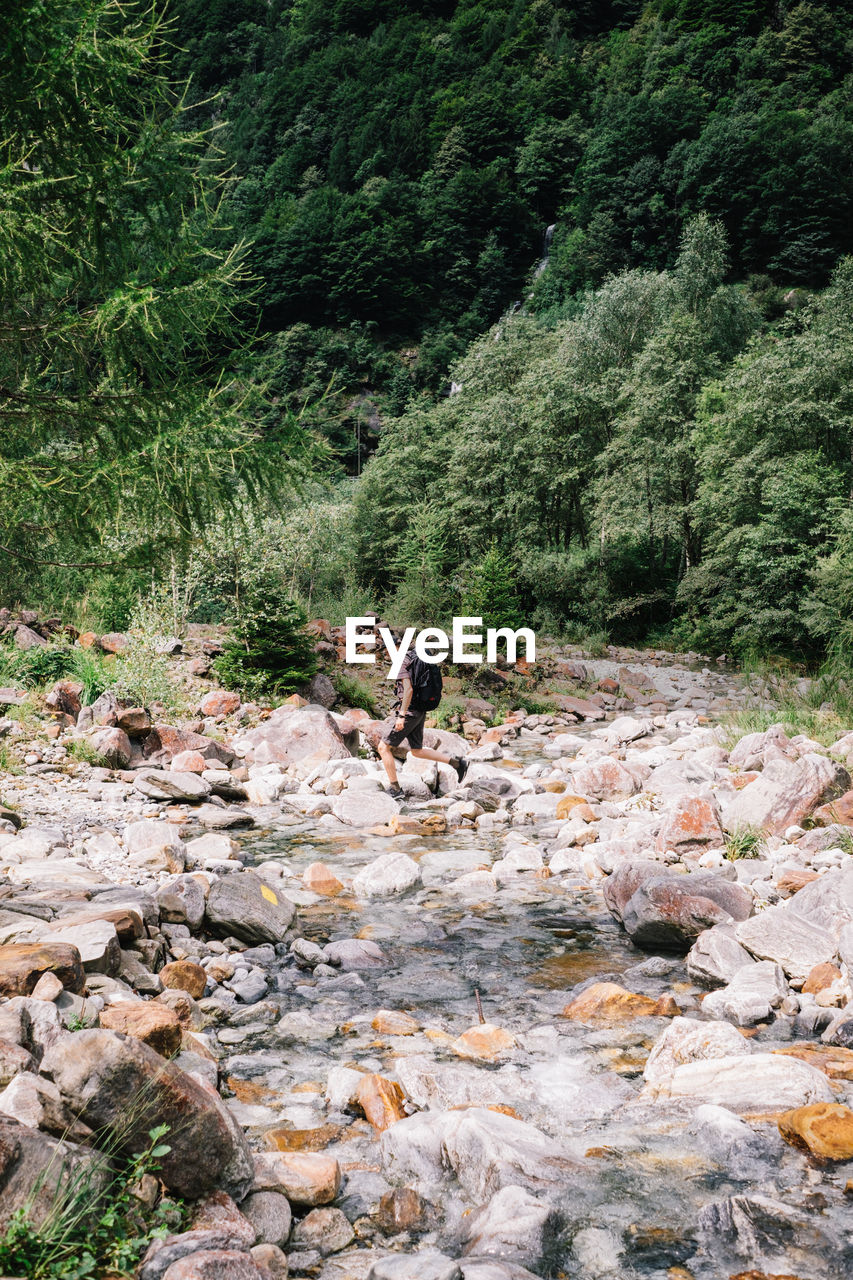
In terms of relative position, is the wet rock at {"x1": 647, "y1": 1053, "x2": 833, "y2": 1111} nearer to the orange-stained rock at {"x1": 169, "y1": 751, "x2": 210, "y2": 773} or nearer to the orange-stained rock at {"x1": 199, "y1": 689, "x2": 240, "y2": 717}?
the orange-stained rock at {"x1": 169, "y1": 751, "x2": 210, "y2": 773}

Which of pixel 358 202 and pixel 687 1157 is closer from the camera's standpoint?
pixel 687 1157

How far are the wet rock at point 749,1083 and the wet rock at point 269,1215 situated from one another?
148 centimetres

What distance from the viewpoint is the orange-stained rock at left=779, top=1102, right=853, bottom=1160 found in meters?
2.58

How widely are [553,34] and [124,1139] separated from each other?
106033 mm

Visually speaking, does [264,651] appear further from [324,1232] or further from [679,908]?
[324,1232]

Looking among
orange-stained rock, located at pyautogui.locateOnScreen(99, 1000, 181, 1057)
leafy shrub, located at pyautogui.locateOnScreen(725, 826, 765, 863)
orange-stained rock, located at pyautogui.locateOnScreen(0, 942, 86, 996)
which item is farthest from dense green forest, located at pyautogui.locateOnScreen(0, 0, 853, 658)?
leafy shrub, located at pyautogui.locateOnScreen(725, 826, 765, 863)

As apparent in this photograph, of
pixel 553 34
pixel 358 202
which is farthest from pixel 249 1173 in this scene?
pixel 553 34

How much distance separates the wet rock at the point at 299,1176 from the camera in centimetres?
230

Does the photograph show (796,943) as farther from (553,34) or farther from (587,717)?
(553,34)

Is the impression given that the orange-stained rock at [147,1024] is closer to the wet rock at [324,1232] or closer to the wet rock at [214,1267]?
the wet rock at [324,1232]

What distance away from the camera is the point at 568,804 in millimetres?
7605

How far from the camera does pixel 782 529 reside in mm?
18562

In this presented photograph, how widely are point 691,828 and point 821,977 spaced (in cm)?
219

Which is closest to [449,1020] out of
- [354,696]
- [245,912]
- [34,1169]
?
[245,912]
